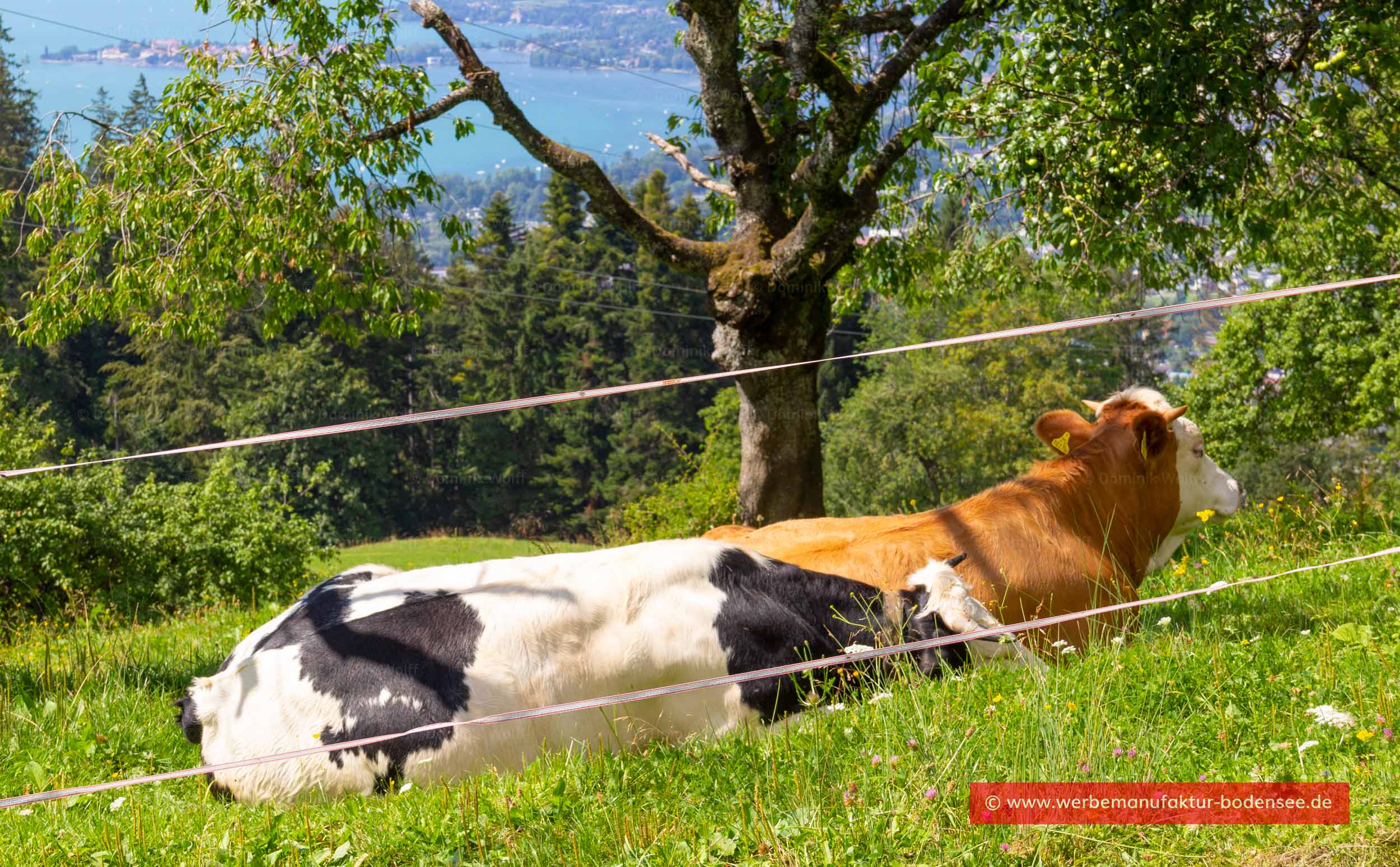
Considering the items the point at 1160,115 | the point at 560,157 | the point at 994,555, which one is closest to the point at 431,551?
the point at 560,157

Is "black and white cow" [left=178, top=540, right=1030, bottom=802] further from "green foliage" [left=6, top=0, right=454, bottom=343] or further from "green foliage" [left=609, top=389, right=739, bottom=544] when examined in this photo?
"green foliage" [left=609, top=389, right=739, bottom=544]

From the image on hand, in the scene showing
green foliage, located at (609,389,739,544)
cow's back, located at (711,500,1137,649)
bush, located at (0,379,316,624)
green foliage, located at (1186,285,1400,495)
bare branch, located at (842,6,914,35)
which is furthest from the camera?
green foliage, located at (1186,285,1400,495)

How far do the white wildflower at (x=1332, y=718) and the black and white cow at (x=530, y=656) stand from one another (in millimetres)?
1455

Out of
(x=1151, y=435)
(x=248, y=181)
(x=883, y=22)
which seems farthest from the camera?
(x=883, y=22)

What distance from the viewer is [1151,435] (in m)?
6.64

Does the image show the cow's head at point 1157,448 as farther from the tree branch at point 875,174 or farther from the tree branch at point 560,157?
the tree branch at point 560,157

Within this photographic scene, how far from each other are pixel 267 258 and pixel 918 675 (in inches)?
305

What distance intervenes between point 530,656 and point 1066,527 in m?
3.26

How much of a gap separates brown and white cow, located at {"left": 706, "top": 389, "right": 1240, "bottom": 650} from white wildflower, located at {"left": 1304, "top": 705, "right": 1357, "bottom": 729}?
1528mm

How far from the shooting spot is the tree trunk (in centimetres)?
986

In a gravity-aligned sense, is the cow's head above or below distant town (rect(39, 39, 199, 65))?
below

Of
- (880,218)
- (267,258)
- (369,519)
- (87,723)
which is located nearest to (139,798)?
(87,723)

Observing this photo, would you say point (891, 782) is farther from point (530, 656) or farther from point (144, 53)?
point (144, 53)

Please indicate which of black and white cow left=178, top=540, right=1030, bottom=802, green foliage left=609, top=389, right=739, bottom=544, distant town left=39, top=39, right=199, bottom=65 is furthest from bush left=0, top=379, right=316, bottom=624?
black and white cow left=178, top=540, right=1030, bottom=802
